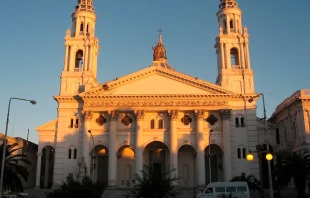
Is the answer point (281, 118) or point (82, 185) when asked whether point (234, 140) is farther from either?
point (82, 185)

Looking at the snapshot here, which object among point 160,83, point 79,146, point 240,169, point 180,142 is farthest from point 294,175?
point 79,146

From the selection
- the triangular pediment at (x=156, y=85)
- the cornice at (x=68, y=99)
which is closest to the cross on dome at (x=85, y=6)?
the triangular pediment at (x=156, y=85)

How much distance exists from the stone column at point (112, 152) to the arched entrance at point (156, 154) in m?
5.57

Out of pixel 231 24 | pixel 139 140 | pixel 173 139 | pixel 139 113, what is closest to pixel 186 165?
pixel 173 139

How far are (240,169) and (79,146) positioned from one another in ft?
71.9

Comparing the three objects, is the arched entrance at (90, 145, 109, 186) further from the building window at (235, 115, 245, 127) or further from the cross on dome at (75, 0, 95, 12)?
the cross on dome at (75, 0, 95, 12)

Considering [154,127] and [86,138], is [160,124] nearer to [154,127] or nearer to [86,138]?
[154,127]

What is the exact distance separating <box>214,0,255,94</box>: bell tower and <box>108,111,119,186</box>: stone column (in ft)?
52.3

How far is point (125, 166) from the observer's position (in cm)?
5341

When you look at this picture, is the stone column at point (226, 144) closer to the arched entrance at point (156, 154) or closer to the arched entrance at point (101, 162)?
the arched entrance at point (156, 154)

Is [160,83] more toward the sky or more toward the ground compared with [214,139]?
more toward the sky

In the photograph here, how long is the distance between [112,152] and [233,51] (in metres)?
23.6

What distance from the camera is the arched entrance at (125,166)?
52.5 meters

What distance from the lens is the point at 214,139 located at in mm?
51188
